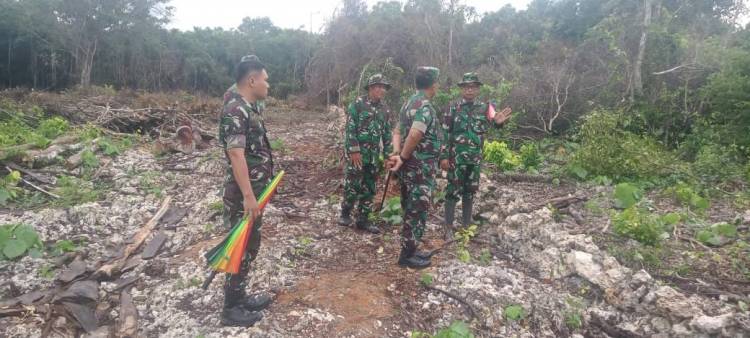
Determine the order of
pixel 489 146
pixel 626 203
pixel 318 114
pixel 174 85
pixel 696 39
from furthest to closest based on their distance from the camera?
pixel 174 85 < pixel 318 114 < pixel 696 39 < pixel 489 146 < pixel 626 203

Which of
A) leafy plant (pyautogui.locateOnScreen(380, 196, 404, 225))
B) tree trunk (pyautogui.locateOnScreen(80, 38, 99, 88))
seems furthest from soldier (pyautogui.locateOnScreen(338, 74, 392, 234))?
tree trunk (pyautogui.locateOnScreen(80, 38, 99, 88))

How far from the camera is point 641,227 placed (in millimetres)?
3848

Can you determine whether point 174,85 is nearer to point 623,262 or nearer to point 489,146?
point 489,146

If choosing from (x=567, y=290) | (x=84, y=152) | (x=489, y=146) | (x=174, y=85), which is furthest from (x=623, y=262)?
(x=174, y=85)

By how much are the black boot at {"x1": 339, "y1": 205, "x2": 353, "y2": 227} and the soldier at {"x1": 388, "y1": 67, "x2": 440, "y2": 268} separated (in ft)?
3.90

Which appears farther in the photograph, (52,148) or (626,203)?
(52,148)

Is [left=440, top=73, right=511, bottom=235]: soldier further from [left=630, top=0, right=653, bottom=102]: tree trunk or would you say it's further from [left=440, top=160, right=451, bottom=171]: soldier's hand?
[left=630, top=0, right=653, bottom=102]: tree trunk

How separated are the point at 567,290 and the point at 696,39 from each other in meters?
10.4

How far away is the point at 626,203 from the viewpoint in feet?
14.9

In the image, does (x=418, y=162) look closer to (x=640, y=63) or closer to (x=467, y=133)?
(x=467, y=133)

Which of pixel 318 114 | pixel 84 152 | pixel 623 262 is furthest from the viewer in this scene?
pixel 318 114

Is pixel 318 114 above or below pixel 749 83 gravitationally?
below

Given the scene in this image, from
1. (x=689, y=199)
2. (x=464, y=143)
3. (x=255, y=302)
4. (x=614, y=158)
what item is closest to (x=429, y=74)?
(x=464, y=143)

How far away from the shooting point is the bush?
6.37 m
